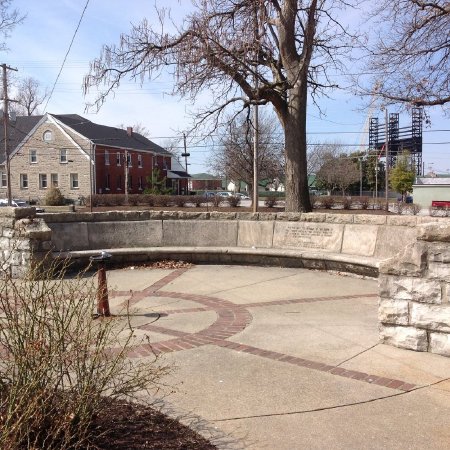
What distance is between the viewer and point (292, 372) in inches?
173

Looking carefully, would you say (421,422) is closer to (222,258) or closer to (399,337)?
(399,337)

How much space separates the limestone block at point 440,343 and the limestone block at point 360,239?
4.29 m

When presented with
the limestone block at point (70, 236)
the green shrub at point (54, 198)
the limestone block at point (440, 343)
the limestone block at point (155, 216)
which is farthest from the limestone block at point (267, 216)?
the green shrub at point (54, 198)

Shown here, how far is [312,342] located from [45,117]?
189 ft

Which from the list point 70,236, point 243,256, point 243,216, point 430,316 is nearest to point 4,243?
point 70,236

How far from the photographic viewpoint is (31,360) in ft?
8.77

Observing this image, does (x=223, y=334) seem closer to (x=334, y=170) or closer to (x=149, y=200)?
(x=149, y=200)

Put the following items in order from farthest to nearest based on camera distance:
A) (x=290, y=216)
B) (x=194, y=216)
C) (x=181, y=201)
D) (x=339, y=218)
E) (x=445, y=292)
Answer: (x=181, y=201) → (x=194, y=216) → (x=290, y=216) → (x=339, y=218) → (x=445, y=292)

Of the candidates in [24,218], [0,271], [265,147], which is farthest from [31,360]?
[265,147]

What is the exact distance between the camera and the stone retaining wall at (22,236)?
890cm

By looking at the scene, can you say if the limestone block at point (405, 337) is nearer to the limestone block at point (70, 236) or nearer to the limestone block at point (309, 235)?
the limestone block at point (309, 235)

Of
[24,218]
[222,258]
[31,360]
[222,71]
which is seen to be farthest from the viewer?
[222,71]

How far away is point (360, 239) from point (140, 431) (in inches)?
270

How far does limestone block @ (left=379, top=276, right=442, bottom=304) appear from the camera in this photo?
15.5ft
